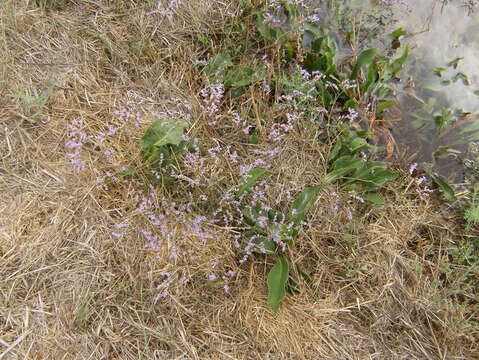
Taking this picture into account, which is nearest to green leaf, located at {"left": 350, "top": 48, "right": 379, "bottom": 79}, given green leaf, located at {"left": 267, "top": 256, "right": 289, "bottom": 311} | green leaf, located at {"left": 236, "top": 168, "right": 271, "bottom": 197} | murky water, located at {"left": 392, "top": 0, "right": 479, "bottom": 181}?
murky water, located at {"left": 392, "top": 0, "right": 479, "bottom": 181}

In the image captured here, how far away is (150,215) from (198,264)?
346mm

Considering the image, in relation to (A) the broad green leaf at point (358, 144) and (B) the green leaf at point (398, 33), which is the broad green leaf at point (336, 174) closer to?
(A) the broad green leaf at point (358, 144)

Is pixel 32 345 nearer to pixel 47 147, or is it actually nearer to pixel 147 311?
pixel 147 311

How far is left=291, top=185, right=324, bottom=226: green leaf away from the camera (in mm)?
2072

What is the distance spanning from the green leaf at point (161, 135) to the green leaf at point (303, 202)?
0.70 meters

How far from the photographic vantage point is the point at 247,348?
6.41 feet

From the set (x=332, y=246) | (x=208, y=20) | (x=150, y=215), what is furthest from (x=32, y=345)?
(x=208, y=20)

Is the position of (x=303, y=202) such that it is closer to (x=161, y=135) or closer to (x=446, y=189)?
(x=161, y=135)

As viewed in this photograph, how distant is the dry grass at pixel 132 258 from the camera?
1.91m

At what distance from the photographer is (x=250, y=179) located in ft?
6.72

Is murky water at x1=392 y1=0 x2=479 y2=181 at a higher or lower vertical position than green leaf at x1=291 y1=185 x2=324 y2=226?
higher

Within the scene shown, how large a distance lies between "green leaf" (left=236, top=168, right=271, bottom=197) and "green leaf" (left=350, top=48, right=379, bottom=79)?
2.93ft

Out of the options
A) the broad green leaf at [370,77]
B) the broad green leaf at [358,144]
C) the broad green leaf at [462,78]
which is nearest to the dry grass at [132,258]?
the broad green leaf at [358,144]

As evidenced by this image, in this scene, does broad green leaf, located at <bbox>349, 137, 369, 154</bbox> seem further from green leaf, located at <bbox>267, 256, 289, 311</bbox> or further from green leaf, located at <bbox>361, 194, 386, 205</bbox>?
green leaf, located at <bbox>267, 256, 289, 311</bbox>
